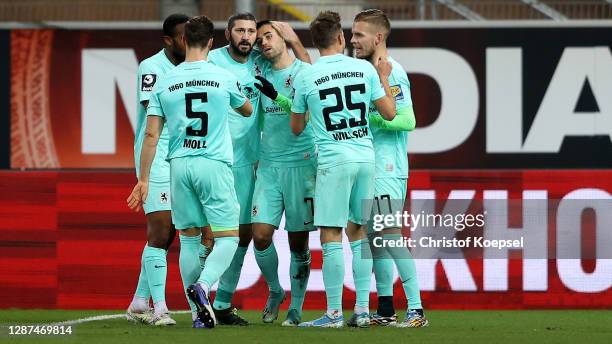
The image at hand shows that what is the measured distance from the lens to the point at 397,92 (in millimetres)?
9320

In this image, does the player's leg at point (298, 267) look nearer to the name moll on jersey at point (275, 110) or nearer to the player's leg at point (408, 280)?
the player's leg at point (408, 280)

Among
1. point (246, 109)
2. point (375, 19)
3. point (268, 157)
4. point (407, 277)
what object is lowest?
point (407, 277)

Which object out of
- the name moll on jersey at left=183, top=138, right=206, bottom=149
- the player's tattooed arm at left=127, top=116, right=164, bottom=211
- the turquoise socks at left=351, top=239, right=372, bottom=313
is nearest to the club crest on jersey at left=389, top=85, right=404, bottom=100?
the turquoise socks at left=351, top=239, right=372, bottom=313

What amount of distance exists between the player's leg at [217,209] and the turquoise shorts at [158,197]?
753 millimetres

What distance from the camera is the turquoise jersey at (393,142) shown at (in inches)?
367

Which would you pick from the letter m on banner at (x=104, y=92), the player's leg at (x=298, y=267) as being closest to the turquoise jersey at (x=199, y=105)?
the player's leg at (x=298, y=267)

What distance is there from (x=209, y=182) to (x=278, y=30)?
1364 millimetres

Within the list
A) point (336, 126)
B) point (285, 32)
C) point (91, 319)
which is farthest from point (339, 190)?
point (91, 319)

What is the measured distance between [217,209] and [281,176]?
811 millimetres

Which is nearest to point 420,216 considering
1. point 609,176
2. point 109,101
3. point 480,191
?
point 480,191

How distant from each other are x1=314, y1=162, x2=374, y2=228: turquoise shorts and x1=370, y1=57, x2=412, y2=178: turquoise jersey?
36cm

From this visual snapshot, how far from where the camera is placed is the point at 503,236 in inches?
452

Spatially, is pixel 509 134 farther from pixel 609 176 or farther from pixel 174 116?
pixel 174 116

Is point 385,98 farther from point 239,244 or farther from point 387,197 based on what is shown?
point 239,244
